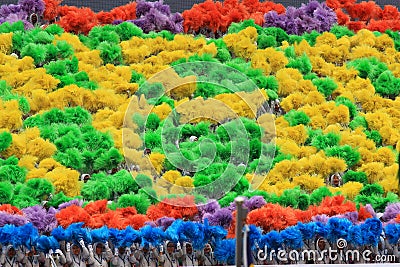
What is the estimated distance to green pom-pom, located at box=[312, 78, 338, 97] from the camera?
11.5 metres

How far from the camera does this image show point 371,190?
991 centimetres

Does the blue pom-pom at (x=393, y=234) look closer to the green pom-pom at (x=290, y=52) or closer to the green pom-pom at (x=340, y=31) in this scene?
the green pom-pom at (x=290, y=52)

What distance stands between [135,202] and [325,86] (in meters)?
2.89

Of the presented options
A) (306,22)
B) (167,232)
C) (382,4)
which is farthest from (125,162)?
(382,4)

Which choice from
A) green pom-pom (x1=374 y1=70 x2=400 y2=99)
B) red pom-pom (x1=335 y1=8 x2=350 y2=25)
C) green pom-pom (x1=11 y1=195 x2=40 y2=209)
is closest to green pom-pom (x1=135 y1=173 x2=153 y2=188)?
green pom-pom (x1=11 y1=195 x2=40 y2=209)

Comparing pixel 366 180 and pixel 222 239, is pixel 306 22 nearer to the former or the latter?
pixel 366 180

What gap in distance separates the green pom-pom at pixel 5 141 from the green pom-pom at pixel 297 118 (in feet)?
8.41

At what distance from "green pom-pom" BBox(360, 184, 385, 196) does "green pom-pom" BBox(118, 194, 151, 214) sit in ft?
5.95

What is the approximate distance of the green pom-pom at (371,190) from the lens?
390 inches

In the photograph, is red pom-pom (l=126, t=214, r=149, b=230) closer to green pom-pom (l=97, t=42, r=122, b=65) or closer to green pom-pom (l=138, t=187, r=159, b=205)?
green pom-pom (l=138, t=187, r=159, b=205)

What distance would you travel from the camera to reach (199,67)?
461 inches

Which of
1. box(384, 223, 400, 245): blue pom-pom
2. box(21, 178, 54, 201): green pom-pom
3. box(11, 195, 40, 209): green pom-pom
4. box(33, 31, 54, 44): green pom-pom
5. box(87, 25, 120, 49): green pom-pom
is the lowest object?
box(384, 223, 400, 245): blue pom-pom

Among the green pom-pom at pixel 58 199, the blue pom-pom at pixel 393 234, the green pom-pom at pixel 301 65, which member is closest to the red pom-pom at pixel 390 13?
the green pom-pom at pixel 301 65

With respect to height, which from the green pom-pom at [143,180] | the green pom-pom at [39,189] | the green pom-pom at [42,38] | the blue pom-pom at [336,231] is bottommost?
the blue pom-pom at [336,231]
